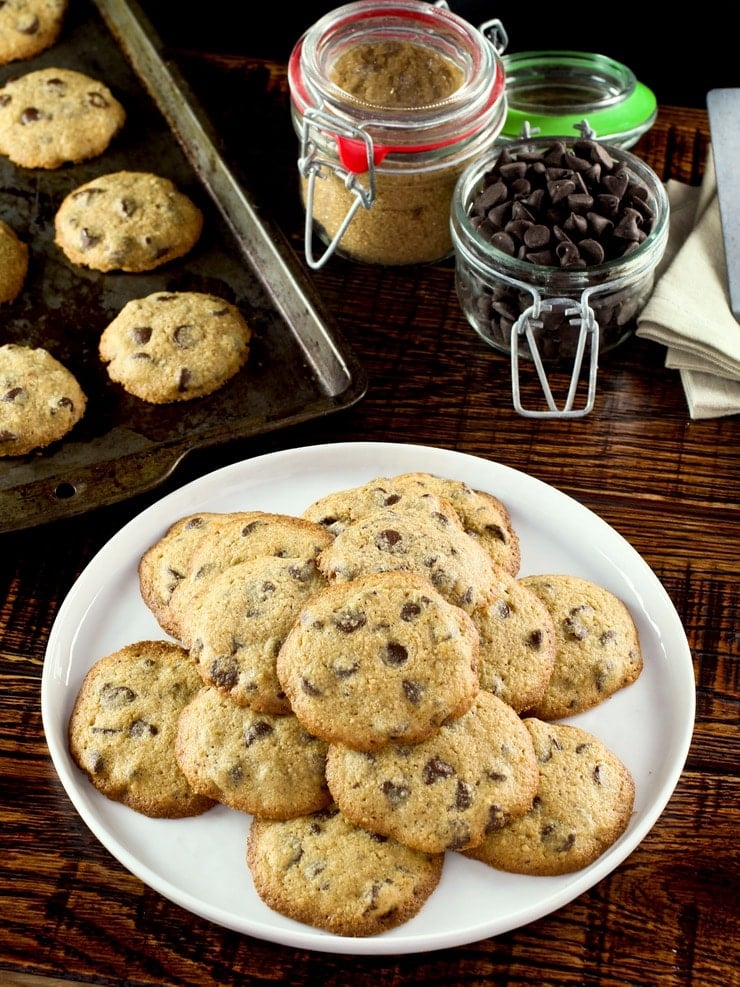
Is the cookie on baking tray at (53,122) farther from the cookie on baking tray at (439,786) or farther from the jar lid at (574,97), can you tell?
the cookie on baking tray at (439,786)

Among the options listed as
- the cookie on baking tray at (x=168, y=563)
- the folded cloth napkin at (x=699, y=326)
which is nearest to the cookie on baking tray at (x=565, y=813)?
the cookie on baking tray at (x=168, y=563)

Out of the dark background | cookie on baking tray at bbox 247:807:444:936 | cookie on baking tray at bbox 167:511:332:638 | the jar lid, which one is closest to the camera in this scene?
cookie on baking tray at bbox 247:807:444:936

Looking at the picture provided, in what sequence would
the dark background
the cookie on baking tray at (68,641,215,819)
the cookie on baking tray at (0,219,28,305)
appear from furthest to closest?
the dark background
the cookie on baking tray at (0,219,28,305)
the cookie on baking tray at (68,641,215,819)

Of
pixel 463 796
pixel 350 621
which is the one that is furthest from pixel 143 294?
pixel 463 796

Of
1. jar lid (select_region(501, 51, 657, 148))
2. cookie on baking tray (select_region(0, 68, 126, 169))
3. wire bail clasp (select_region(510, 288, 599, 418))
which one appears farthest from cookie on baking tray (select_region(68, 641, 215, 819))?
jar lid (select_region(501, 51, 657, 148))

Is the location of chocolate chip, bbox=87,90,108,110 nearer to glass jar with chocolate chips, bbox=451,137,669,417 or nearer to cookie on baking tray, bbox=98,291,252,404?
cookie on baking tray, bbox=98,291,252,404

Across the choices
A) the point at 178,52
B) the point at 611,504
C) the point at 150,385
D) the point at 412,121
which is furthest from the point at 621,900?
the point at 178,52

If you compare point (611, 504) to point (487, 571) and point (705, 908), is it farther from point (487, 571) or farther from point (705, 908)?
point (705, 908)
